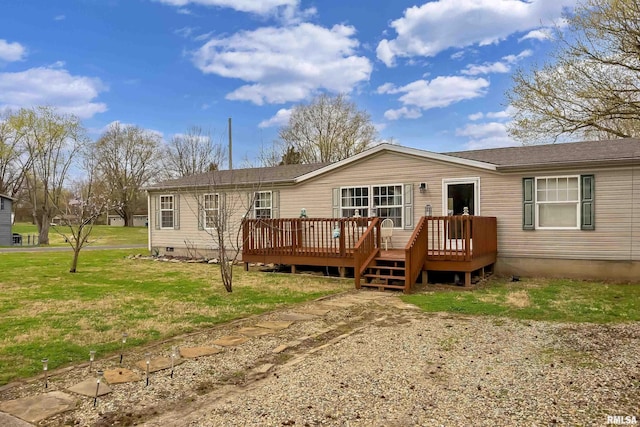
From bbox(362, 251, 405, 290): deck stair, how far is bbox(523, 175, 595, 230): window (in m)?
3.59

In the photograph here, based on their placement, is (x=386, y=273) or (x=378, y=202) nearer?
(x=386, y=273)

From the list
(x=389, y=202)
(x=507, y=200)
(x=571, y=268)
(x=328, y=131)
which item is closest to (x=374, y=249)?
(x=389, y=202)

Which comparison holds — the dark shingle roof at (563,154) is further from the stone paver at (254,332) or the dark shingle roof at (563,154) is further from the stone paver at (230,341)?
the stone paver at (230,341)

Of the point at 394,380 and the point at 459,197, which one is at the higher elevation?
the point at 459,197

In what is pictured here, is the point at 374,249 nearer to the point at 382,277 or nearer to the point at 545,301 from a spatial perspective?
the point at 382,277

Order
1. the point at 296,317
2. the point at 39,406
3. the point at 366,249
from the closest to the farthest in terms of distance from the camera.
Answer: the point at 39,406
the point at 296,317
the point at 366,249

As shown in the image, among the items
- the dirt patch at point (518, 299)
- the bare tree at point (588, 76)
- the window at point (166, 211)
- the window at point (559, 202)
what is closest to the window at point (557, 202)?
the window at point (559, 202)

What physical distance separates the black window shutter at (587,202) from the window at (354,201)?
5.37 metres

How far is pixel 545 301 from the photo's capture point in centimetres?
793

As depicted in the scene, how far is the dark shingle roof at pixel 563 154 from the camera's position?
33.4 ft

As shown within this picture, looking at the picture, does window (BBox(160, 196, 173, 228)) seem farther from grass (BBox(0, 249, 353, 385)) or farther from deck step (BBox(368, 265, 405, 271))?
deck step (BBox(368, 265, 405, 271))

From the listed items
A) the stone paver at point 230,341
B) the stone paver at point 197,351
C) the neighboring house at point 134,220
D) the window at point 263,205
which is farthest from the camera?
the neighboring house at point 134,220

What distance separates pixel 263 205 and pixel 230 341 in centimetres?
967

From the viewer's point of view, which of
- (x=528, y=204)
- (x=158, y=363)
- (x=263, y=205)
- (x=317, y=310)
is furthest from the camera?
(x=263, y=205)
